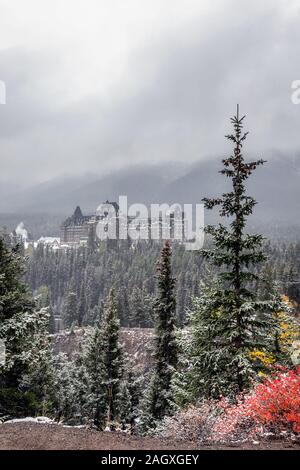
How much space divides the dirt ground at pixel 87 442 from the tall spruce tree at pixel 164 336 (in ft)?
53.2

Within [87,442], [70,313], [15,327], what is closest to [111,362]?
[15,327]

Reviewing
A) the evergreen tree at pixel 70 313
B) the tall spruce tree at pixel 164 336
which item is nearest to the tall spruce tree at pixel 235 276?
the tall spruce tree at pixel 164 336

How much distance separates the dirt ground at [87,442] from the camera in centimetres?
1014

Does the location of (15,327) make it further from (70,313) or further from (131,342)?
(70,313)

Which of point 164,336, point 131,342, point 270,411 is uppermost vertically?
point 270,411

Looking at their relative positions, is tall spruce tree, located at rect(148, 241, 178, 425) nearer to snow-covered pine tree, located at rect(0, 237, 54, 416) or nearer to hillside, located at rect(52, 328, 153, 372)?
snow-covered pine tree, located at rect(0, 237, 54, 416)

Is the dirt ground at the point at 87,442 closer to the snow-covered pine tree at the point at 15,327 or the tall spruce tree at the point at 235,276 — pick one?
the tall spruce tree at the point at 235,276

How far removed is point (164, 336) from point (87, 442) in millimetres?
17776

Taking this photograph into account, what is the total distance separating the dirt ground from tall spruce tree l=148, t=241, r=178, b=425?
16.2 meters

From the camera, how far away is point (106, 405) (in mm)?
36844

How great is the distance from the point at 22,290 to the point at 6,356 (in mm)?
4888

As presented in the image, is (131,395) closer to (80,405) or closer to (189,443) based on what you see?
(80,405)

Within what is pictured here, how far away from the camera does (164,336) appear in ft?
92.7

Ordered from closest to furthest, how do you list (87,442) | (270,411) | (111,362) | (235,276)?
1. (87,442)
2. (270,411)
3. (235,276)
4. (111,362)
